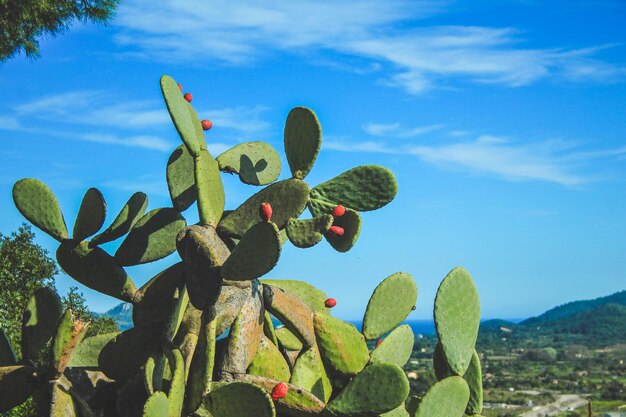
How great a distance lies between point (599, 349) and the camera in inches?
4764

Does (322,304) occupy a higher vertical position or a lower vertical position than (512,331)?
lower

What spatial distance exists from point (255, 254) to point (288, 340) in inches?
36.6

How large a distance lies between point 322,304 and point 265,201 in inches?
29.6

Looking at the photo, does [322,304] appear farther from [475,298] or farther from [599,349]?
[599,349]

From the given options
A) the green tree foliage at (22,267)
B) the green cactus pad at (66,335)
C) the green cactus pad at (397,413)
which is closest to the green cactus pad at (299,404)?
the green cactus pad at (397,413)

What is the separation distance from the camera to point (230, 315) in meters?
3.49

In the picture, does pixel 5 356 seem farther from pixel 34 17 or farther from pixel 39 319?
pixel 34 17

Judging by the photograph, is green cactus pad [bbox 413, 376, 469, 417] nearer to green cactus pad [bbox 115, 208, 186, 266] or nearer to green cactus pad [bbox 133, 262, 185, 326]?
green cactus pad [bbox 133, 262, 185, 326]

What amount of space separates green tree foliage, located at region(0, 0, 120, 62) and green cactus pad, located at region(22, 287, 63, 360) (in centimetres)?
650

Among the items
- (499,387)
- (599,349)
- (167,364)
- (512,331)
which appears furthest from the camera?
(512,331)

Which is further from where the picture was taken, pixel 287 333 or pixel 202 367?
pixel 287 333

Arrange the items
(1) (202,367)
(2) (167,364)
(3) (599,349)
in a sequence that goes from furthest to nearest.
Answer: (3) (599,349) → (2) (167,364) → (1) (202,367)

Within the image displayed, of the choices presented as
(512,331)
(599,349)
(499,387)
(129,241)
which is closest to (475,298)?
(129,241)

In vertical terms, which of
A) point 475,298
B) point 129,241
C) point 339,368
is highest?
point 129,241
